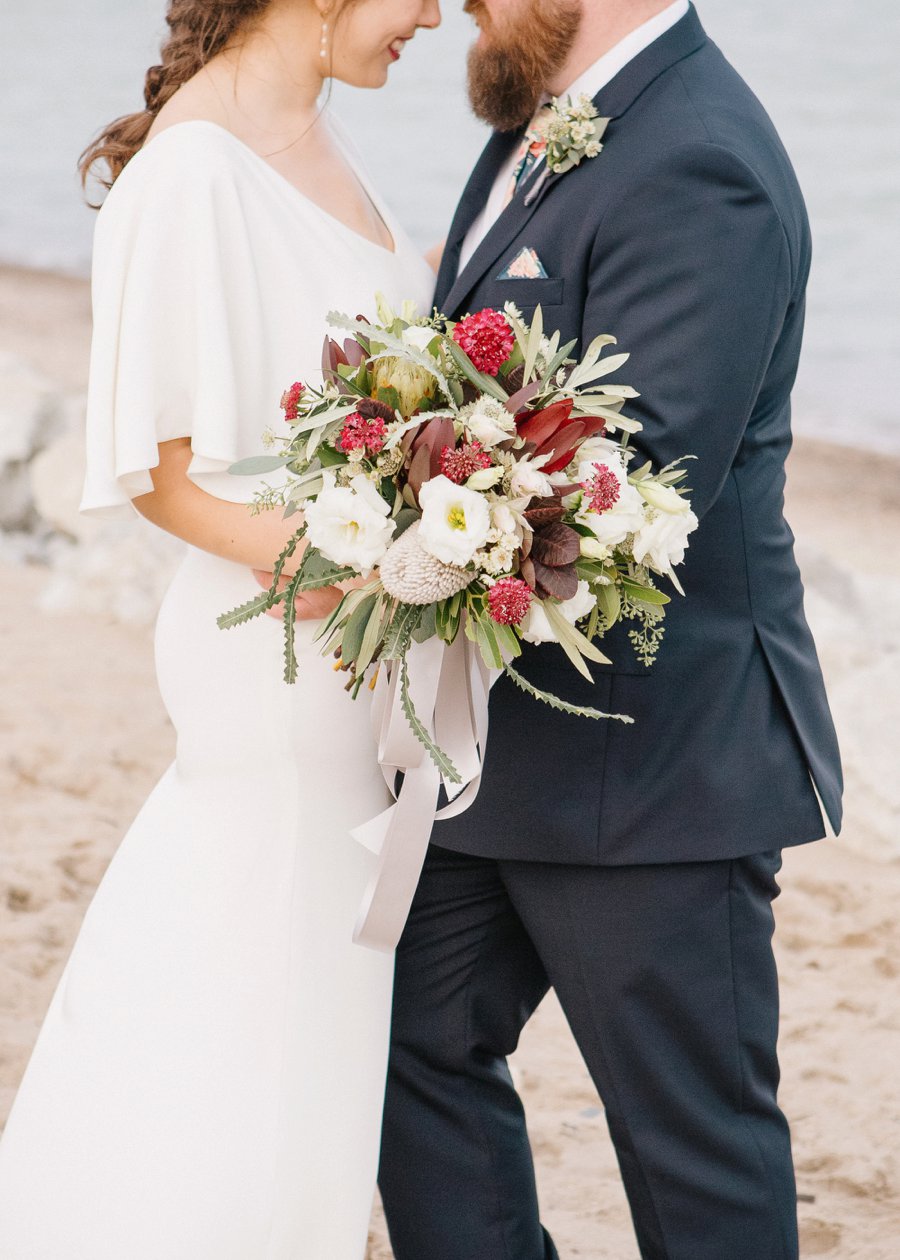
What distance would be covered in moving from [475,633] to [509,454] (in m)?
0.21

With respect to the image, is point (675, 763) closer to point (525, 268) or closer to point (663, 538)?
point (663, 538)

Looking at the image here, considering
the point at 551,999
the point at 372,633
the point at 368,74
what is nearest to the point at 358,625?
the point at 372,633

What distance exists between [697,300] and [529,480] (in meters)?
0.44

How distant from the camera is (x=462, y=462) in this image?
1.57 m

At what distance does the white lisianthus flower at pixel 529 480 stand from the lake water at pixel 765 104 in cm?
1093

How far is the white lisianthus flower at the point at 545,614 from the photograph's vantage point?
1.65 m

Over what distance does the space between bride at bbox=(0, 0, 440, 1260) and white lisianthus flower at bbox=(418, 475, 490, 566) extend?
450 millimetres

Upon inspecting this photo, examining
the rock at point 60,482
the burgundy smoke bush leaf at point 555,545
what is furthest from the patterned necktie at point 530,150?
the rock at point 60,482

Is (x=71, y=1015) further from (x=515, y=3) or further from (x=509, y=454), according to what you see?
(x=515, y=3)

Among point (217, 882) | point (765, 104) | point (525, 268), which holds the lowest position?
point (217, 882)

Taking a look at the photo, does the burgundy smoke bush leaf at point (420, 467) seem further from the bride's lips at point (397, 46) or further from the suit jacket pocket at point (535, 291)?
the bride's lips at point (397, 46)

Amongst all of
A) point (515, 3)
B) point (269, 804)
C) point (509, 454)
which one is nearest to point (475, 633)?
point (509, 454)

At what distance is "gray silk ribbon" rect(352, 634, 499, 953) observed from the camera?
5.92ft

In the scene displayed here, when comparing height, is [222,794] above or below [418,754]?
below
